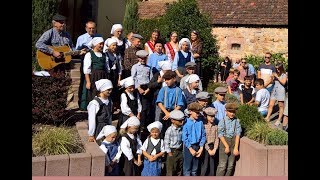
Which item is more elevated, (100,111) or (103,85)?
(103,85)

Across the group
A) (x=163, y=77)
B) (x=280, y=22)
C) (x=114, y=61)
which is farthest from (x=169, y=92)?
(x=280, y=22)

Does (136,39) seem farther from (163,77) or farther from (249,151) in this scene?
(249,151)

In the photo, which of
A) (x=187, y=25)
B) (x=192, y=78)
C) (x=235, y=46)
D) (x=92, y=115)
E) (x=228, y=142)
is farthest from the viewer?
(x=235, y=46)

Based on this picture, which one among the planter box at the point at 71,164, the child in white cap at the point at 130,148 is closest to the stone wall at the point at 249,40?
the child in white cap at the point at 130,148

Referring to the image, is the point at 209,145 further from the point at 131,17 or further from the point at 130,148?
the point at 131,17

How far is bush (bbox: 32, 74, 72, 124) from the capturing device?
9.07 meters

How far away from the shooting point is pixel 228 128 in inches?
318

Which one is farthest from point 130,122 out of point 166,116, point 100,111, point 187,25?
point 187,25

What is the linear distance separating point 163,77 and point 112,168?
1865mm

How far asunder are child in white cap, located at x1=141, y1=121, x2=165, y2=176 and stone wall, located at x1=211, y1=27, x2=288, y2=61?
12010 mm

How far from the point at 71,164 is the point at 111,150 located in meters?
0.66

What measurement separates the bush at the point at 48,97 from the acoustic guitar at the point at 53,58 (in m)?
0.39

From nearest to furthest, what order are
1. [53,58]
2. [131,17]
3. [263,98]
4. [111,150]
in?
1. [111,150]
2. [53,58]
3. [263,98]
4. [131,17]

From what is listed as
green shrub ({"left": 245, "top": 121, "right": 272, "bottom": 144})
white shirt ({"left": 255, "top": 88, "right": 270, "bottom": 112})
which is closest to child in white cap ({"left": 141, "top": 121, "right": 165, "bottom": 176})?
green shrub ({"left": 245, "top": 121, "right": 272, "bottom": 144})
